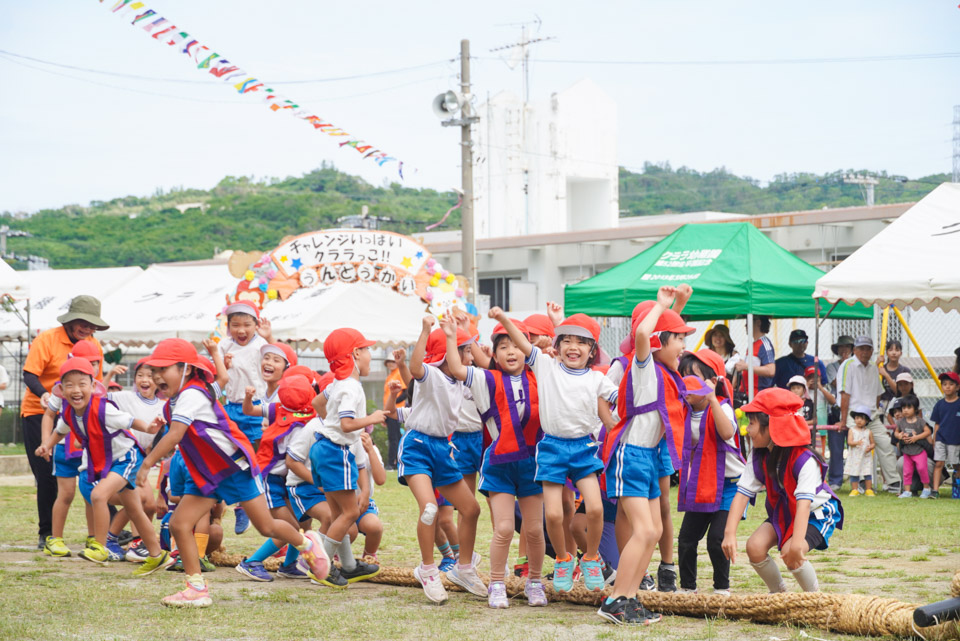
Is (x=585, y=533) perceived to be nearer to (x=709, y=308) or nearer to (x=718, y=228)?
(x=709, y=308)

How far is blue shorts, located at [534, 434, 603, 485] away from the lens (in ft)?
20.2

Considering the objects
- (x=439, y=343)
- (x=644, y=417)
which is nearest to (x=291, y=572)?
(x=439, y=343)

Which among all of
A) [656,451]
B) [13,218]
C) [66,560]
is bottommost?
[66,560]

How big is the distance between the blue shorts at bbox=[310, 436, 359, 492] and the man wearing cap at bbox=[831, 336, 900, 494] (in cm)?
838

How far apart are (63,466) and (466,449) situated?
351 cm

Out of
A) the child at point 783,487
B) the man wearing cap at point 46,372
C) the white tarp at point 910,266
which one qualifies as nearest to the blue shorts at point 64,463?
the man wearing cap at point 46,372

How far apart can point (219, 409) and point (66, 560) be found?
2.54 meters

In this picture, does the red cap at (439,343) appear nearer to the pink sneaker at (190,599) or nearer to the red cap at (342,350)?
the red cap at (342,350)

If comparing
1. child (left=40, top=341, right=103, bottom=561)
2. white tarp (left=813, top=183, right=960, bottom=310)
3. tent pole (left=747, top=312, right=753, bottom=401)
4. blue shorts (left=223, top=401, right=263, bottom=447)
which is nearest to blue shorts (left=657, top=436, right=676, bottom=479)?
blue shorts (left=223, top=401, right=263, bottom=447)

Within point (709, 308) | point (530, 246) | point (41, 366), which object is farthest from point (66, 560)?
point (530, 246)

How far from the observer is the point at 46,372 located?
29.2 ft

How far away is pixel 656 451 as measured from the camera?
608cm

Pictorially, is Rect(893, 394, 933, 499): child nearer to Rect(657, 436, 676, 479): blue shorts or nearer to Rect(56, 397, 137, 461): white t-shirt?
Rect(657, 436, 676, 479): blue shorts

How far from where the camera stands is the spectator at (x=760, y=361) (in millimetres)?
12797
